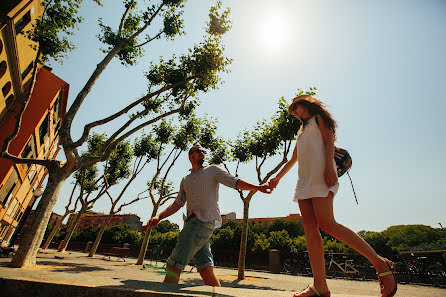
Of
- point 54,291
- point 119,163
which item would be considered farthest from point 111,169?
point 54,291

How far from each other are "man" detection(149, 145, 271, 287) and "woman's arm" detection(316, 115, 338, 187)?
2.71 feet

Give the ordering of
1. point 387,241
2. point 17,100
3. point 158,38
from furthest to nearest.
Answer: point 387,241
point 17,100
point 158,38

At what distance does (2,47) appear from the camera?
38.2 feet

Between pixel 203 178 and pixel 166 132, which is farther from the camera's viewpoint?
pixel 166 132

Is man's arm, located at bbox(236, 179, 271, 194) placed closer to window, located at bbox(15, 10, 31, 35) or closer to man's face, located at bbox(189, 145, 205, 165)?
man's face, located at bbox(189, 145, 205, 165)

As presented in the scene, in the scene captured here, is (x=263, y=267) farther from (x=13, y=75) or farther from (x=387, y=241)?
(x=387, y=241)

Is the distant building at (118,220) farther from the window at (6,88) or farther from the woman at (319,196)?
the woman at (319,196)

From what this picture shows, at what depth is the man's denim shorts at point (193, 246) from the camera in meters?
2.50

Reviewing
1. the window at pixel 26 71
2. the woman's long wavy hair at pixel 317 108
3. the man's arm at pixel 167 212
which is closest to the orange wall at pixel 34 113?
the window at pixel 26 71

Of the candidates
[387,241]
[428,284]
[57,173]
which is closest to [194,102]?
[57,173]

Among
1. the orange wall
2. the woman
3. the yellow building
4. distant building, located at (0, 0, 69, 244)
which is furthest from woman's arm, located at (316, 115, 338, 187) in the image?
the orange wall

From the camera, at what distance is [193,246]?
2.57 metres

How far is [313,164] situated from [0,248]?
13336mm

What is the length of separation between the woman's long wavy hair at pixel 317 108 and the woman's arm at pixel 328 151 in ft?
0.19
